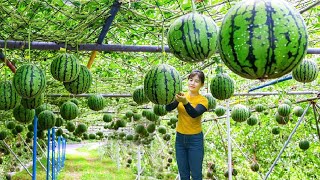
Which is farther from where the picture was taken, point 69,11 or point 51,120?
point 51,120

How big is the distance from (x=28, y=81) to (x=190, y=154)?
8.00 feet

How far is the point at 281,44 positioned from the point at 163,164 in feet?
58.9

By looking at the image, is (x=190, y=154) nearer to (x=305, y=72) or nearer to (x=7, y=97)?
(x=305, y=72)

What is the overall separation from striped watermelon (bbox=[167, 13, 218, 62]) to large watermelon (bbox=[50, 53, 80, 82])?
134 centimetres

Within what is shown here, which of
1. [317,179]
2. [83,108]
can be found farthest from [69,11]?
[83,108]

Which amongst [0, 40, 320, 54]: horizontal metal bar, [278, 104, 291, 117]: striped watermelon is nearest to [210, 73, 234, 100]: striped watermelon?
[0, 40, 320, 54]: horizontal metal bar

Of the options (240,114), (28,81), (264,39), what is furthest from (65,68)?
(240,114)

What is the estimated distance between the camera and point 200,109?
4.85 m

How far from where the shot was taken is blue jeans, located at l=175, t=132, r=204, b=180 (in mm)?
5039

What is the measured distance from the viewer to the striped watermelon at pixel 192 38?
2312 millimetres

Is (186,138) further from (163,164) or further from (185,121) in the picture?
(163,164)

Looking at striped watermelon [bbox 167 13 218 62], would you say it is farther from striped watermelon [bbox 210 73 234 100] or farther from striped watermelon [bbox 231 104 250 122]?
striped watermelon [bbox 231 104 250 122]

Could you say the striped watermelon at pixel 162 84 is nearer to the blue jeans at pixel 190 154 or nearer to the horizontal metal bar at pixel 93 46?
the horizontal metal bar at pixel 93 46

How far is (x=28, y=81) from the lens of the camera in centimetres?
329
